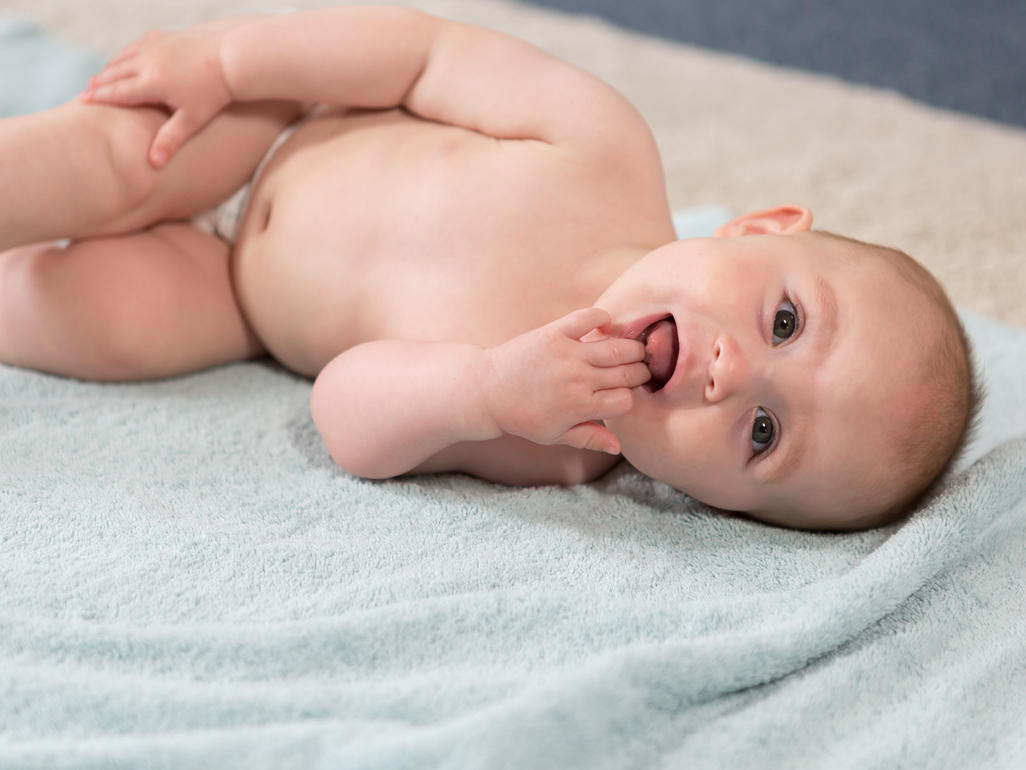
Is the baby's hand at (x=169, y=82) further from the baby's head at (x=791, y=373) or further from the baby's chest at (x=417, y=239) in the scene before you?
the baby's head at (x=791, y=373)

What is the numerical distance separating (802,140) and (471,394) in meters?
1.43

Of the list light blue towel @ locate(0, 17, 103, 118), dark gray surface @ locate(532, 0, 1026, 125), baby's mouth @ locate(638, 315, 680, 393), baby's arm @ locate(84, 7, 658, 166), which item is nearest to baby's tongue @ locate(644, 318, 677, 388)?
baby's mouth @ locate(638, 315, 680, 393)

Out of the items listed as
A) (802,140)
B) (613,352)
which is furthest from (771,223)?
(802,140)

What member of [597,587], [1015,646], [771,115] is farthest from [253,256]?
[771,115]

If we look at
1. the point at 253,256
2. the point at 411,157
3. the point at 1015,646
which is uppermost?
the point at 411,157

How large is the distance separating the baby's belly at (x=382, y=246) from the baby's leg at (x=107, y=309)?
8cm

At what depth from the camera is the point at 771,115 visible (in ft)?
7.48

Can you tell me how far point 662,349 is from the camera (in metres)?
1.01

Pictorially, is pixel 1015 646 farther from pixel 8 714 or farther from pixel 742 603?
pixel 8 714

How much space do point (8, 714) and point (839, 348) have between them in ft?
2.55

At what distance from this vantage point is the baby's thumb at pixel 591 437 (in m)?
1.00

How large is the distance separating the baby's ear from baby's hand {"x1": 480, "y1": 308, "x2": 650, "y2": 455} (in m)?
0.27

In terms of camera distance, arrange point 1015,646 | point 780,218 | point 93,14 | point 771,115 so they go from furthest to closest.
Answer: point 93,14 → point 771,115 → point 780,218 → point 1015,646

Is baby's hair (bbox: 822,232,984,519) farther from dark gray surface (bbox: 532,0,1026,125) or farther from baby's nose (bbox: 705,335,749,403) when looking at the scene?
dark gray surface (bbox: 532,0,1026,125)
